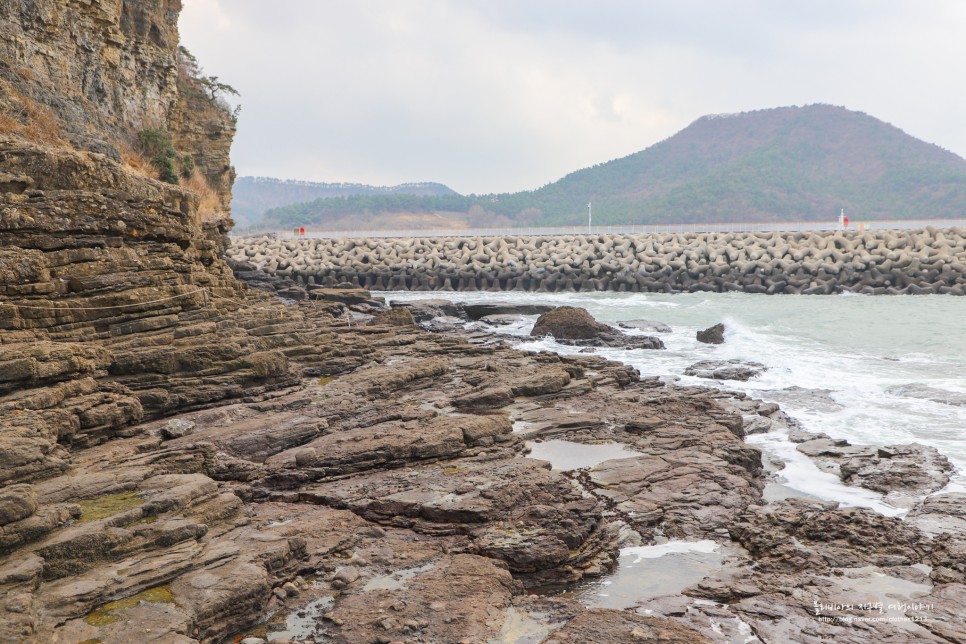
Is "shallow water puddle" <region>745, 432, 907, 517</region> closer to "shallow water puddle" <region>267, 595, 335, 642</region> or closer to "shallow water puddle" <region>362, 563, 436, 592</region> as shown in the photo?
"shallow water puddle" <region>362, 563, 436, 592</region>

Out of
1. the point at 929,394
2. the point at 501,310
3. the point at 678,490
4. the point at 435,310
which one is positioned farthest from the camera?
the point at 435,310

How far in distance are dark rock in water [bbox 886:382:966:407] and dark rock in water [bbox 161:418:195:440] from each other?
11537 millimetres

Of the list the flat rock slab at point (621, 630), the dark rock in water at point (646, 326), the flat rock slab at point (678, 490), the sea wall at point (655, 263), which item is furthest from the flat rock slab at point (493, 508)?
the sea wall at point (655, 263)

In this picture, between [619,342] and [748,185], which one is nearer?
[619,342]

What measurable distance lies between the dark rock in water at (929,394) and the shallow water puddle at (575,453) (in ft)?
22.7

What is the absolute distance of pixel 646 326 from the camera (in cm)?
2295

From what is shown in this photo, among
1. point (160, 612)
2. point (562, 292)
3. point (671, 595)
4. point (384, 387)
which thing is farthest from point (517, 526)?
point (562, 292)

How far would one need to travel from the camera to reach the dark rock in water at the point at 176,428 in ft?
27.1

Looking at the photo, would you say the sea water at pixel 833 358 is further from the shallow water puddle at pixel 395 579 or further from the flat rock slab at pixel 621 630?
the shallow water puddle at pixel 395 579

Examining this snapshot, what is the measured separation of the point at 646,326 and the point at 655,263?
16.4 metres

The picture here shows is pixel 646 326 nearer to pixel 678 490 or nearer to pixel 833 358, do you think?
pixel 833 358

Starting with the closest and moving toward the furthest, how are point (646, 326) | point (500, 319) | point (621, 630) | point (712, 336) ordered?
1. point (621, 630)
2. point (712, 336)
3. point (646, 326)
4. point (500, 319)

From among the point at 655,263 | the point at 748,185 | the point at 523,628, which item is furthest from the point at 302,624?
the point at 748,185

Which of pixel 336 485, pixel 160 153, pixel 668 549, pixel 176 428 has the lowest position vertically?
pixel 668 549
